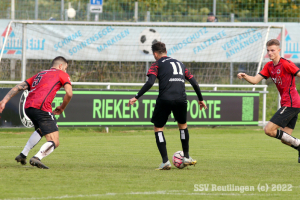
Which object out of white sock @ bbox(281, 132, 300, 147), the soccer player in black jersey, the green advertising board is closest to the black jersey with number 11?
the soccer player in black jersey

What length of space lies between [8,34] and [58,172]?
1051cm

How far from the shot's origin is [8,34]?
1608 cm

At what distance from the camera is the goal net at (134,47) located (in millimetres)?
16844

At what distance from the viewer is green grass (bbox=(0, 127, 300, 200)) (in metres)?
5.32

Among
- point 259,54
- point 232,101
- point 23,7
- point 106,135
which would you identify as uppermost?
point 23,7

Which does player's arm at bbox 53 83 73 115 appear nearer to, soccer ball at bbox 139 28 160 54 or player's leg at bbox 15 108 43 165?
player's leg at bbox 15 108 43 165

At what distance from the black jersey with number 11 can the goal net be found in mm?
9040

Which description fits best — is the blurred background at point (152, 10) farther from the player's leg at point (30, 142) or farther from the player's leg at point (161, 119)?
Result: the player's leg at point (161, 119)

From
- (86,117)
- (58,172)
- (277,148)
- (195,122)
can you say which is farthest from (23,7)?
(58,172)

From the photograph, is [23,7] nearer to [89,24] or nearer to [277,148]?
[89,24]

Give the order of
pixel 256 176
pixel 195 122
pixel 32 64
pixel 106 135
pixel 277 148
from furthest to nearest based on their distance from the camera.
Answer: pixel 32 64 → pixel 195 122 → pixel 106 135 → pixel 277 148 → pixel 256 176

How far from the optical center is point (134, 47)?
1753cm

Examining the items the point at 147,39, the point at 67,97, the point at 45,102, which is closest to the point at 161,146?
the point at 67,97

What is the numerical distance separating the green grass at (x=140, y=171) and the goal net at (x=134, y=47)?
5069 mm
